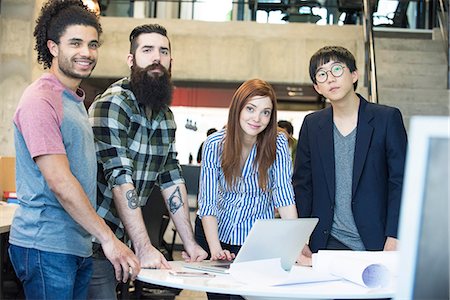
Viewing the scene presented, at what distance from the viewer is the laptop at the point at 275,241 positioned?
225 centimetres

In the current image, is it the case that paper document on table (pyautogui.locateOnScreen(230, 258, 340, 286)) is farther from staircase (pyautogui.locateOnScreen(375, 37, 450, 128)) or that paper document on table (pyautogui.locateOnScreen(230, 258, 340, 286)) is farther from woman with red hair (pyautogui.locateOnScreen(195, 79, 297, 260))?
staircase (pyautogui.locateOnScreen(375, 37, 450, 128))

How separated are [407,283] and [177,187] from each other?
1991 mm

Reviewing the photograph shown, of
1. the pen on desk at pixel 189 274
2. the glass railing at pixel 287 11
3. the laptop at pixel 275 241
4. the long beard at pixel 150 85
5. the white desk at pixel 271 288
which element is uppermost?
the glass railing at pixel 287 11

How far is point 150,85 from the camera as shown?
2.62m

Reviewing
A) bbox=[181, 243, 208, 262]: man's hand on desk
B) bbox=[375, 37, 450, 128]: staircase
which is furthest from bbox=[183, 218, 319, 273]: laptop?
bbox=[375, 37, 450, 128]: staircase

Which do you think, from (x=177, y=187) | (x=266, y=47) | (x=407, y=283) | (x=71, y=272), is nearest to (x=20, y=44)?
(x=266, y=47)

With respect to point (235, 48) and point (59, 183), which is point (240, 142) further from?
point (235, 48)

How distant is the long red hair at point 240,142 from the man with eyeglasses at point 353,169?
9.4 inches

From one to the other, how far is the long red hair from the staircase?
549cm

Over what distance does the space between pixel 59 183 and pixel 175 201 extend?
0.83m

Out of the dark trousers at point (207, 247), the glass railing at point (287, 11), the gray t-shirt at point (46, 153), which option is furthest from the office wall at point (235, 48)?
the gray t-shirt at point (46, 153)

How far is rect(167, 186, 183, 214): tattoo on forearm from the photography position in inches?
113

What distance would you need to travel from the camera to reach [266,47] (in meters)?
9.63

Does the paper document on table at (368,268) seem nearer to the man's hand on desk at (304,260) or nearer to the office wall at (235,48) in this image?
the man's hand on desk at (304,260)
